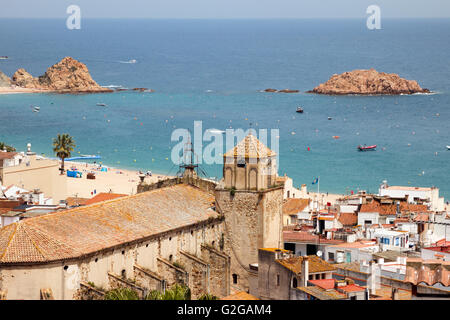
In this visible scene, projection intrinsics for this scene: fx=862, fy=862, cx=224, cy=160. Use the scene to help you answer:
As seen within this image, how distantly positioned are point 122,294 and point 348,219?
2354cm

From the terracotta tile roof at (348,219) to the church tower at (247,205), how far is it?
11.6 m

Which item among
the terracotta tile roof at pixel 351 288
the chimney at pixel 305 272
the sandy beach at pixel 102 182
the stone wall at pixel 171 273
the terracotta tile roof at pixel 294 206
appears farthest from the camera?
the sandy beach at pixel 102 182

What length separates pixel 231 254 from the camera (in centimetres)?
3903

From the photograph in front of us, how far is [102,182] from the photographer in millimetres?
84625

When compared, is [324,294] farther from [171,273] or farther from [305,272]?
[171,273]

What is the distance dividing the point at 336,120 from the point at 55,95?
6887 cm

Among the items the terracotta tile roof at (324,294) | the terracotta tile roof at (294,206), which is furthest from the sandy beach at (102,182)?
the terracotta tile roof at (324,294)

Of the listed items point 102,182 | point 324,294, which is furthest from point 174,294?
point 102,182

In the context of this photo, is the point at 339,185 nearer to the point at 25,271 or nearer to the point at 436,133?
the point at 436,133

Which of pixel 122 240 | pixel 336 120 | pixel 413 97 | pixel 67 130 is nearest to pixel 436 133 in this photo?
pixel 336 120

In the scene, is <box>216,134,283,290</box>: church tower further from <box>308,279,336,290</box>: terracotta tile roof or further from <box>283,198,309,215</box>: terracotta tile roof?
<box>283,198,309,215</box>: terracotta tile roof

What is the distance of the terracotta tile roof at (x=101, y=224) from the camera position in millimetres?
28828

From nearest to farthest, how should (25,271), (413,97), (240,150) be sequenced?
(25,271) < (240,150) < (413,97)

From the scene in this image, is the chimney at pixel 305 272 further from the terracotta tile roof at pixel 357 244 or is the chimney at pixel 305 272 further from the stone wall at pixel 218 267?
the terracotta tile roof at pixel 357 244
